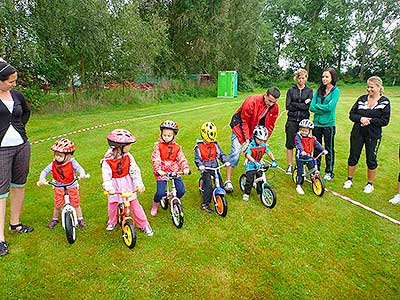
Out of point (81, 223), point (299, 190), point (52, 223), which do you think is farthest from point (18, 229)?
point (299, 190)

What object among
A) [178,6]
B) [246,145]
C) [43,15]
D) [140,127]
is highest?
[178,6]

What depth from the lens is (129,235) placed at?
411 centimetres

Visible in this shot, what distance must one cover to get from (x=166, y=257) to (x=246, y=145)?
2.22 meters

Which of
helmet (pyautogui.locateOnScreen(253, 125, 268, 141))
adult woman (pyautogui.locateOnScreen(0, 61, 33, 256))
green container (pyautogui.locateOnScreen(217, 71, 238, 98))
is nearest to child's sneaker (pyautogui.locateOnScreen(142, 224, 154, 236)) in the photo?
adult woman (pyautogui.locateOnScreen(0, 61, 33, 256))

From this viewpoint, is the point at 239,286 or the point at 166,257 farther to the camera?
the point at 166,257

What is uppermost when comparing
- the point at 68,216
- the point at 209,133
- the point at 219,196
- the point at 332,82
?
the point at 332,82

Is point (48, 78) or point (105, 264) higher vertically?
point (48, 78)

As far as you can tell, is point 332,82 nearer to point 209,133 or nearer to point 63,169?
point 209,133

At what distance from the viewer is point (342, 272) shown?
378 cm

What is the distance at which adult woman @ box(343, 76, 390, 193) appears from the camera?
546 cm

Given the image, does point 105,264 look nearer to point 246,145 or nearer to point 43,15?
point 246,145

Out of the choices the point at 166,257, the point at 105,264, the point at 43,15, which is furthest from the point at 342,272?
the point at 43,15

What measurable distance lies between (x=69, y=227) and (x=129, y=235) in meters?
0.75

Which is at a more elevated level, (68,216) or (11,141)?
(11,141)
